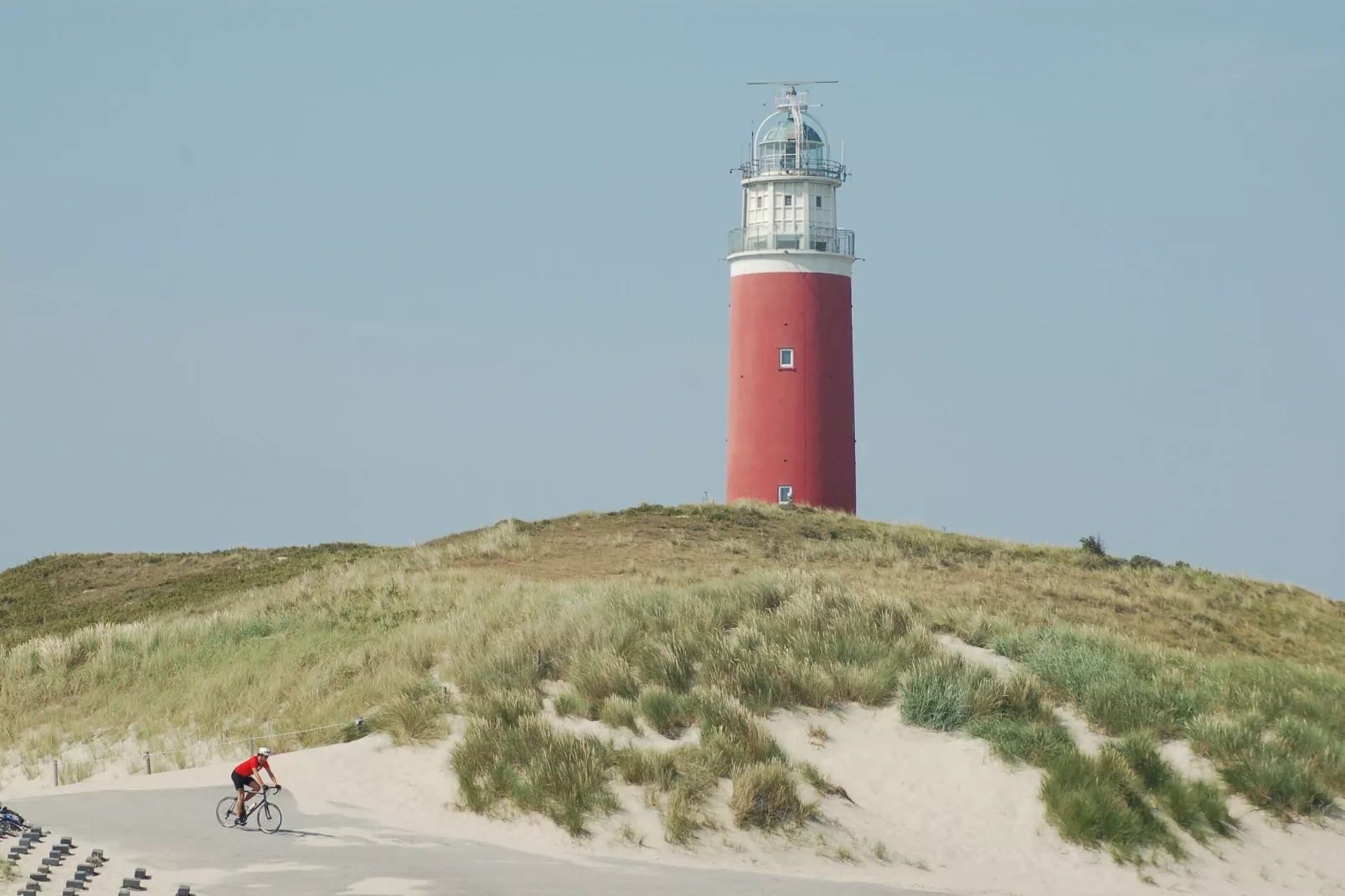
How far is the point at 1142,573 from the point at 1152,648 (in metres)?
13.0

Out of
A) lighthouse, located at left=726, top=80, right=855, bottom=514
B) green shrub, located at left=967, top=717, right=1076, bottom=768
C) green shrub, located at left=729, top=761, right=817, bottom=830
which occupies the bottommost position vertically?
green shrub, located at left=729, top=761, right=817, bottom=830

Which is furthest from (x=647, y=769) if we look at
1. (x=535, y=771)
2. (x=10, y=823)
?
(x=10, y=823)

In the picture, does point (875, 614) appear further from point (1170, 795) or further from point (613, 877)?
point (613, 877)

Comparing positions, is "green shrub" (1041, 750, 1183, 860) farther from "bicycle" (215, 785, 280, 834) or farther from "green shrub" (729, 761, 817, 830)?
"bicycle" (215, 785, 280, 834)

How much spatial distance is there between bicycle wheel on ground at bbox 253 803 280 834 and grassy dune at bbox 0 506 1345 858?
228 cm

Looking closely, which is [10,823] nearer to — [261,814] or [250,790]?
[250,790]

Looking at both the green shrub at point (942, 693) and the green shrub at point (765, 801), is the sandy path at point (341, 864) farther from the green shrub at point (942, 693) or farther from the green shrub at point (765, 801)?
the green shrub at point (942, 693)

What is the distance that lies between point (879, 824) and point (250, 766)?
7442 mm

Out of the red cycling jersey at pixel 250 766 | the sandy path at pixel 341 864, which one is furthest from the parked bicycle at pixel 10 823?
the red cycling jersey at pixel 250 766

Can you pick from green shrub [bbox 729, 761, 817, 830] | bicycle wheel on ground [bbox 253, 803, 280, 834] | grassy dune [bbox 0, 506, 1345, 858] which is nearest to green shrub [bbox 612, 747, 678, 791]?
grassy dune [bbox 0, 506, 1345, 858]

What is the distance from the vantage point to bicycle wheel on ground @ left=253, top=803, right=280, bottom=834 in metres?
17.9

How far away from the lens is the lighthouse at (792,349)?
4109 centimetres

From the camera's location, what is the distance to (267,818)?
18016 mm

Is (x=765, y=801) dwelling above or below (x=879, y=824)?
above
